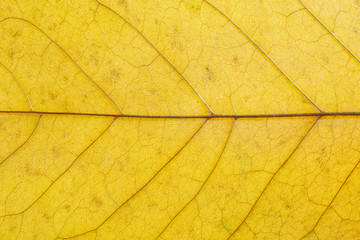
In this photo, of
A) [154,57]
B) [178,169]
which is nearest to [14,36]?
[154,57]

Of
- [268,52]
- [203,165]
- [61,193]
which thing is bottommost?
[203,165]

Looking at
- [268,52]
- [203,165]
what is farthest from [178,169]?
[268,52]

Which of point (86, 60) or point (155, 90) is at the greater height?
point (86, 60)

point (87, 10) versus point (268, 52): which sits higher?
point (87, 10)

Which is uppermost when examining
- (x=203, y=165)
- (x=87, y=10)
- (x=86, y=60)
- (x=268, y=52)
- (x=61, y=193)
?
(x=87, y=10)

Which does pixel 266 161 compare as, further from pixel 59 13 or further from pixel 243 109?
pixel 59 13

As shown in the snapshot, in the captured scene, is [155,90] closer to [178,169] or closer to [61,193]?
[178,169]
